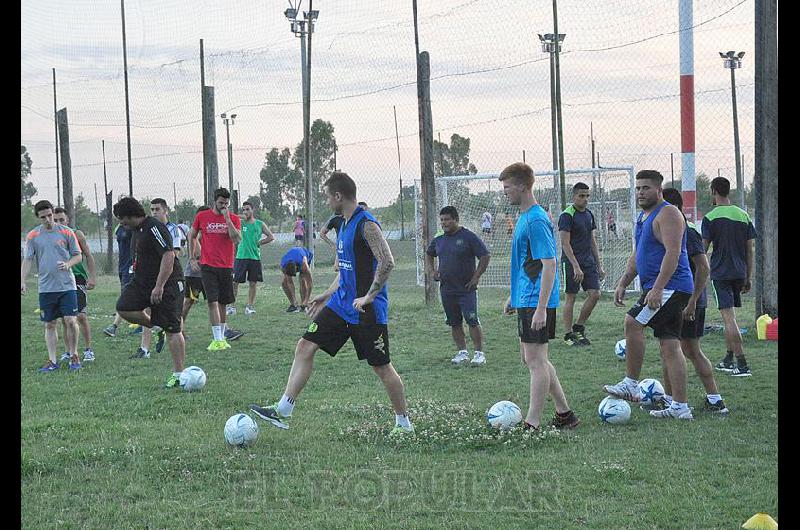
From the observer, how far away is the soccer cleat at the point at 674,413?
7.34m

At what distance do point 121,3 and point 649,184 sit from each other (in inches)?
1092

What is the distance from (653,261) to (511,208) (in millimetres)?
15466

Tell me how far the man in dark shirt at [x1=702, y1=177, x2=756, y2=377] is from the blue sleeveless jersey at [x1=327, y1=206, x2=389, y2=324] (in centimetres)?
462

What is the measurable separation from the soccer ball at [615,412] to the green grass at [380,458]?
121 mm

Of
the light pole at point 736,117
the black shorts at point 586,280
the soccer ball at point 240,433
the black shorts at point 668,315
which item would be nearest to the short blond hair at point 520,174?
the black shorts at point 668,315

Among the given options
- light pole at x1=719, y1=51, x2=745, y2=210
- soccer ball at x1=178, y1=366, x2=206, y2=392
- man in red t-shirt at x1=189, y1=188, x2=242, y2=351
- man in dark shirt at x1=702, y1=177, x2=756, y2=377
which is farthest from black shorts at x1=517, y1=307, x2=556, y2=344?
light pole at x1=719, y1=51, x2=745, y2=210

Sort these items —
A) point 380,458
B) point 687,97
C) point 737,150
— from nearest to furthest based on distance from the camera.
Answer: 1. point 380,458
2. point 687,97
3. point 737,150

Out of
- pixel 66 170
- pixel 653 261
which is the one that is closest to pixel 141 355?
pixel 653 261

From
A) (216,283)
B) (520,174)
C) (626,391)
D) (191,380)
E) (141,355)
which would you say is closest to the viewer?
(520,174)

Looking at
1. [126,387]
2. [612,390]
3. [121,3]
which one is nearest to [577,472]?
[612,390]

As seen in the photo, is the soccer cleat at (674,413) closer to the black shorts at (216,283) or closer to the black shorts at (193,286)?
the black shorts at (216,283)

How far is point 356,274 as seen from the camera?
6.89 metres

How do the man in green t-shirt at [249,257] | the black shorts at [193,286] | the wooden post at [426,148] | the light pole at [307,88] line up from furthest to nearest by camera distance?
the light pole at [307,88]
the wooden post at [426,148]
the man in green t-shirt at [249,257]
the black shorts at [193,286]

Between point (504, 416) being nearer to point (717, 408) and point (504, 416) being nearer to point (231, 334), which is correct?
point (717, 408)
